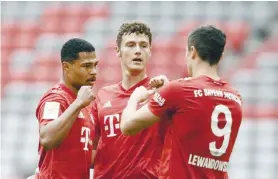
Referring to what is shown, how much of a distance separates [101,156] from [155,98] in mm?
967

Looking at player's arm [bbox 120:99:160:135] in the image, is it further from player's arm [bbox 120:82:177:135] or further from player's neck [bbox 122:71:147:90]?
player's neck [bbox 122:71:147:90]

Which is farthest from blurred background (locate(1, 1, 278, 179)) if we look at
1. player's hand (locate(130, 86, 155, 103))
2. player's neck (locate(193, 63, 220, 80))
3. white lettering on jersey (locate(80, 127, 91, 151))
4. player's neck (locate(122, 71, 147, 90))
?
player's neck (locate(193, 63, 220, 80))

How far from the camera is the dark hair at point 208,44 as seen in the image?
14.3 ft

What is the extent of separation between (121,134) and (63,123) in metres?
0.61

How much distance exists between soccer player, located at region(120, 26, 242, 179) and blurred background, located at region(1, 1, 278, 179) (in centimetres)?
595

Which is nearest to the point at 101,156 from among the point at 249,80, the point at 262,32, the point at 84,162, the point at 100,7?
the point at 84,162

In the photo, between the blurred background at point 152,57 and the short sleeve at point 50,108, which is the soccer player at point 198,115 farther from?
the blurred background at point 152,57

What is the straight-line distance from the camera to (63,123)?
15.1 feet

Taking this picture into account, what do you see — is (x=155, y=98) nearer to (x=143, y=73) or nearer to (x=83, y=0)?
(x=143, y=73)

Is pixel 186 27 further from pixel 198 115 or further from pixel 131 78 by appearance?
pixel 198 115

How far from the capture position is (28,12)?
535 inches

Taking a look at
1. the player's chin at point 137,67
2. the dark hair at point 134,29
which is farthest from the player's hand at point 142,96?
the dark hair at point 134,29

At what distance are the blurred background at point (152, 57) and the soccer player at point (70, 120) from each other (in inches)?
220

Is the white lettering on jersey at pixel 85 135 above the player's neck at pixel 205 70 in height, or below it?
below
